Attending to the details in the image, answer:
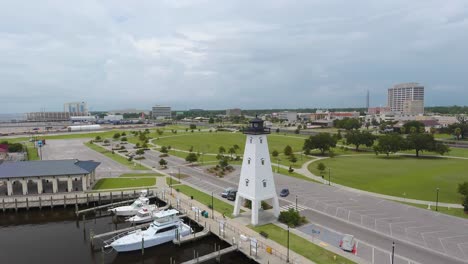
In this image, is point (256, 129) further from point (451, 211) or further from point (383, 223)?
point (451, 211)

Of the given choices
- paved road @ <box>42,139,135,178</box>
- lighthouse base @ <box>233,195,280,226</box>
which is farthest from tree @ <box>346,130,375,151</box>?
paved road @ <box>42,139,135,178</box>

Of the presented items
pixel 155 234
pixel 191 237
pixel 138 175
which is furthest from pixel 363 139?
pixel 155 234

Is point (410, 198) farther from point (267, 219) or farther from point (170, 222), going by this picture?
point (170, 222)

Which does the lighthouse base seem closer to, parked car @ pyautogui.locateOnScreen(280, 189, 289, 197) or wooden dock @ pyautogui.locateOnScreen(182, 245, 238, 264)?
wooden dock @ pyautogui.locateOnScreen(182, 245, 238, 264)

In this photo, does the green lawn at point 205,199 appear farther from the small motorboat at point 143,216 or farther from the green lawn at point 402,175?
the green lawn at point 402,175

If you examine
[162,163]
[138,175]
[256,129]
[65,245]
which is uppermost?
[256,129]

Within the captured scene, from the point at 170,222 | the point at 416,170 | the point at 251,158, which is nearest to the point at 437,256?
the point at 251,158

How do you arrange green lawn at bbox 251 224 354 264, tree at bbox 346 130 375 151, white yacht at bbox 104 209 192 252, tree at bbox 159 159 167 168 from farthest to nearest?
1. tree at bbox 346 130 375 151
2. tree at bbox 159 159 167 168
3. white yacht at bbox 104 209 192 252
4. green lawn at bbox 251 224 354 264
